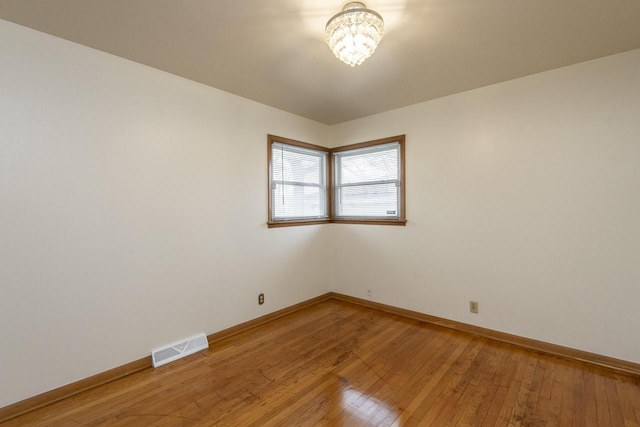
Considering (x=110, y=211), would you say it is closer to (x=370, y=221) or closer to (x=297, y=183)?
(x=297, y=183)

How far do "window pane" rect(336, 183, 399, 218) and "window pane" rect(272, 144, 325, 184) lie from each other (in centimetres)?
44

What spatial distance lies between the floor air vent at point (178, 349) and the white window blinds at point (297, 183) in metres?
1.44

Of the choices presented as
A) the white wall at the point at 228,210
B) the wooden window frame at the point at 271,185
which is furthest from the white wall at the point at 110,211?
the wooden window frame at the point at 271,185

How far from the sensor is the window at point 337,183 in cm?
342

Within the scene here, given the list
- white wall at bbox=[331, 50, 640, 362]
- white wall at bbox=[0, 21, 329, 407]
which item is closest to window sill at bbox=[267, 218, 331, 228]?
white wall at bbox=[0, 21, 329, 407]

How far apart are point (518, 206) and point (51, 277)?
148 inches

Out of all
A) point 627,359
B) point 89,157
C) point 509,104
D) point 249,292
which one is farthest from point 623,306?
point 89,157

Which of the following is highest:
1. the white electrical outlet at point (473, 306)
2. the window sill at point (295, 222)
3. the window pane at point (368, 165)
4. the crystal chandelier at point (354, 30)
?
the crystal chandelier at point (354, 30)

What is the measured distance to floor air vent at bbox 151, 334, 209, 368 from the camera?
237cm

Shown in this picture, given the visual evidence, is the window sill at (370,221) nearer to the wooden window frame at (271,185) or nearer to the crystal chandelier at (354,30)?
the wooden window frame at (271,185)

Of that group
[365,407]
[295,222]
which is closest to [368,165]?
[295,222]

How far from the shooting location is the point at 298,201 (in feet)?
12.1

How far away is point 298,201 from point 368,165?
1031 mm

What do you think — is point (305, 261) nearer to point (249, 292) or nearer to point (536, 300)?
point (249, 292)
